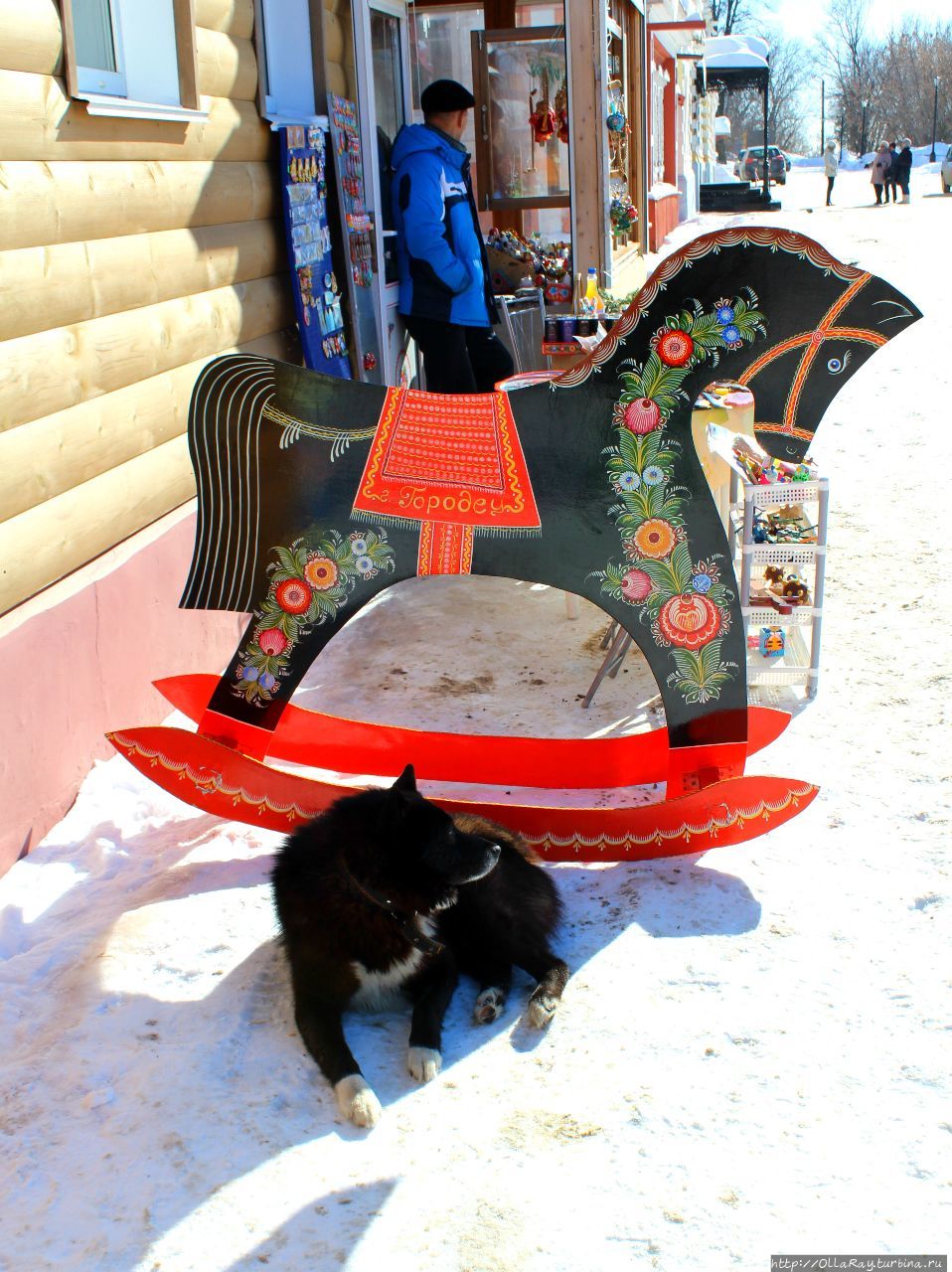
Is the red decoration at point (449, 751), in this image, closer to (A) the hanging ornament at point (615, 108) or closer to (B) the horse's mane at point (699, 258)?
(B) the horse's mane at point (699, 258)

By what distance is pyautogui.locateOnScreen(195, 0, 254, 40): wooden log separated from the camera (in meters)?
4.19

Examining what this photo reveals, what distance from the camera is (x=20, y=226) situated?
3.07m

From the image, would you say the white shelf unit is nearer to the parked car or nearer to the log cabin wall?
the log cabin wall

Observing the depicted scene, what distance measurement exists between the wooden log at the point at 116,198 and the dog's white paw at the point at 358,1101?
217 centimetres

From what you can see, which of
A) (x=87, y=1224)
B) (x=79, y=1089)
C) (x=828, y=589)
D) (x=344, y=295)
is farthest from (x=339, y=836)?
(x=344, y=295)

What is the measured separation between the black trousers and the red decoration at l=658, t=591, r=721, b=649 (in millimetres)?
2853

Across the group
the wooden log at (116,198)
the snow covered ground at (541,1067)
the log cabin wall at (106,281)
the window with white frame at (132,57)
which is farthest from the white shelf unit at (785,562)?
the window with white frame at (132,57)

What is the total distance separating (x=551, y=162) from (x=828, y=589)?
488cm

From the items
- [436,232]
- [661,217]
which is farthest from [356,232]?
[661,217]

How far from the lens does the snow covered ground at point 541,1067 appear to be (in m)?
1.96

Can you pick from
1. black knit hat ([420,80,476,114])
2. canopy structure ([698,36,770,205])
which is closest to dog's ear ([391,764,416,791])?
black knit hat ([420,80,476,114])

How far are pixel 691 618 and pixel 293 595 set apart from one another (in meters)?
1.02

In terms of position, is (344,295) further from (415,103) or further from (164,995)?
(164,995)

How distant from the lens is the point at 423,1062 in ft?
7.73
